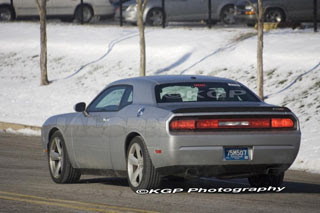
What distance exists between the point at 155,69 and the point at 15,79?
5.89 meters

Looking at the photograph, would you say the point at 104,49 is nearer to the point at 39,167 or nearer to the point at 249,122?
the point at 39,167

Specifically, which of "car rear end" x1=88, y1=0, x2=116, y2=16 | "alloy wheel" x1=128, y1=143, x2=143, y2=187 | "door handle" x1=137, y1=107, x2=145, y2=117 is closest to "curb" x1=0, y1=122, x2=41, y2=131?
"alloy wheel" x1=128, y1=143, x2=143, y2=187

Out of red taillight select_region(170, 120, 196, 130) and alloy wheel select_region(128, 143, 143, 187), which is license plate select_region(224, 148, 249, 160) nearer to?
red taillight select_region(170, 120, 196, 130)

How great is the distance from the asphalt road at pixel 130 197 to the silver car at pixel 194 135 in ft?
0.96

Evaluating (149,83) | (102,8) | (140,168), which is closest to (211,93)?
(149,83)

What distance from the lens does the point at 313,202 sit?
31.7ft

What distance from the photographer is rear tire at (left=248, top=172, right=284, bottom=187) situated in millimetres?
10867

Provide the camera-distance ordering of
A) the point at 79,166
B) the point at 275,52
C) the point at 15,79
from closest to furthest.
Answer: the point at 79,166 → the point at 275,52 → the point at 15,79

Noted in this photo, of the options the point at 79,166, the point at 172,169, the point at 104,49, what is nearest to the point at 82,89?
the point at 104,49

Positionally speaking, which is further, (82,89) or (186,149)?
(82,89)

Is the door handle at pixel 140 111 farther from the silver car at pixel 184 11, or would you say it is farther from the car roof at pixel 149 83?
the silver car at pixel 184 11

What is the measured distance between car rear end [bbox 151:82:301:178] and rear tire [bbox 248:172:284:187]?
0.62 metres

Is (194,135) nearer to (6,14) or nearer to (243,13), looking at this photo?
(243,13)

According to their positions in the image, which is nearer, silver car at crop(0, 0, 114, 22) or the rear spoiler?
the rear spoiler
